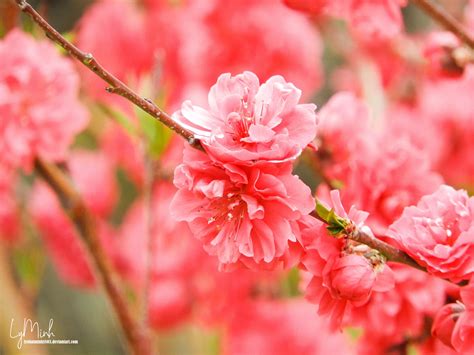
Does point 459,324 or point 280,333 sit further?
point 280,333

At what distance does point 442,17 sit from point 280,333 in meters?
0.43

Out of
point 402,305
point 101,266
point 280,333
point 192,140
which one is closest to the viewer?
point 192,140

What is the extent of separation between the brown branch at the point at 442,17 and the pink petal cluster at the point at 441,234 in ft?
0.58

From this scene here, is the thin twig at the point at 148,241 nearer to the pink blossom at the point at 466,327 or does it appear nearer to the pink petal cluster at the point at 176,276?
the pink petal cluster at the point at 176,276

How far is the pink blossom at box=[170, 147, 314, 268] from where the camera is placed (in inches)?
14.2

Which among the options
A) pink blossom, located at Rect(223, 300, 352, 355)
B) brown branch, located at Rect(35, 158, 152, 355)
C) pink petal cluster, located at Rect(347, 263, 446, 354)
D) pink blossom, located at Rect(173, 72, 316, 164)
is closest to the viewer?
pink blossom, located at Rect(173, 72, 316, 164)

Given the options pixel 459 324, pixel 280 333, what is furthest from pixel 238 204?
pixel 280 333

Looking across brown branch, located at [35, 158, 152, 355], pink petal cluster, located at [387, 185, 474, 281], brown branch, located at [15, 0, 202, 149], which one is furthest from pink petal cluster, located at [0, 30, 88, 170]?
pink petal cluster, located at [387, 185, 474, 281]

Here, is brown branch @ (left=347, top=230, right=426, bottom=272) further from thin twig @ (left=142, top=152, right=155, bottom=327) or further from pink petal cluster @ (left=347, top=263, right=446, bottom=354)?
thin twig @ (left=142, top=152, right=155, bottom=327)

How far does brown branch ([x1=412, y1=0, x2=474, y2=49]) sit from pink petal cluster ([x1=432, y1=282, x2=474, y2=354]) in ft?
0.72

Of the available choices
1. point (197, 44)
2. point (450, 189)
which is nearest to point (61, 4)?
point (197, 44)

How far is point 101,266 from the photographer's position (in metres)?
0.63

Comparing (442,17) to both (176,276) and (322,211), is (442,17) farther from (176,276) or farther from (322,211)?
(176,276)

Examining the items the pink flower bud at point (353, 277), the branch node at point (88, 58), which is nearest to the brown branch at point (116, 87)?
the branch node at point (88, 58)
